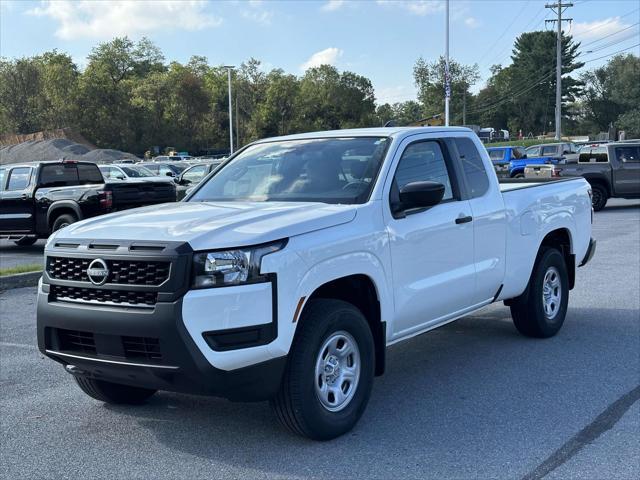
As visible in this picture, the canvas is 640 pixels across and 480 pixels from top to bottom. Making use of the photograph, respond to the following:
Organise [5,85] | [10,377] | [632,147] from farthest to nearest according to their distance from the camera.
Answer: [5,85], [632,147], [10,377]

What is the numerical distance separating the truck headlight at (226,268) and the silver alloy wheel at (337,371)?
2.31ft

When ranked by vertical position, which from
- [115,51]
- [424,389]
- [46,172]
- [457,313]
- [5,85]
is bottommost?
[424,389]

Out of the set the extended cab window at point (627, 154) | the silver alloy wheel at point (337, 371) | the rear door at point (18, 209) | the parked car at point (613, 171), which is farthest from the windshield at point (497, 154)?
the silver alloy wheel at point (337, 371)

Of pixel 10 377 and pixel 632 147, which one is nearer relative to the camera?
pixel 10 377

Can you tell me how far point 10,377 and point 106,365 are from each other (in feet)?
7.57

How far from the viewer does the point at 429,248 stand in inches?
210

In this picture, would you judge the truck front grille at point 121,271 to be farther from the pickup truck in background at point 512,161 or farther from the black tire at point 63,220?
the pickup truck in background at point 512,161

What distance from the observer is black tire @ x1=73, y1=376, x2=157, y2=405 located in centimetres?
522

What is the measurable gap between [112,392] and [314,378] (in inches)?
68.1

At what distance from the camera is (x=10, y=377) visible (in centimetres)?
611

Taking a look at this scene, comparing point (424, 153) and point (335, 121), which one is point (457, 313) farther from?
point (335, 121)

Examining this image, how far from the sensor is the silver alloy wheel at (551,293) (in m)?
7.09

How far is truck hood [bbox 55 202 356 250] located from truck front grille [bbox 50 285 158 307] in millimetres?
311

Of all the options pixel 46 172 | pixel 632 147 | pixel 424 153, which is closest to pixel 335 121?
pixel 632 147
